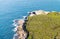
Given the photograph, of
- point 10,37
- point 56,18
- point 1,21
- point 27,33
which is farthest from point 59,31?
point 1,21

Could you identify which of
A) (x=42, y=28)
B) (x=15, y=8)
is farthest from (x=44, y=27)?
(x=15, y=8)

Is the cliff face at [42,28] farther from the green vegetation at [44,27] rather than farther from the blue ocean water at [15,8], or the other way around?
the blue ocean water at [15,8]

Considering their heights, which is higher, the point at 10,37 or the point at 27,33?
the point at 27,33

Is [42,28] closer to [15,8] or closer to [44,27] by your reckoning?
[44,27]

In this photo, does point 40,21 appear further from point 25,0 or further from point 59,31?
point 25,0

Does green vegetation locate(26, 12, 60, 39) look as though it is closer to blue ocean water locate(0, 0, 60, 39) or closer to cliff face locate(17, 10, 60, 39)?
cliff face locate(17, 10, 60, 39)

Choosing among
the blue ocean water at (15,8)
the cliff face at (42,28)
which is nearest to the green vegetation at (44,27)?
the cliff face at (42,28)
